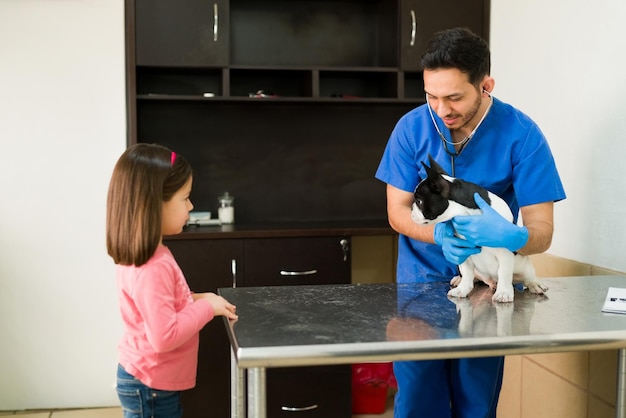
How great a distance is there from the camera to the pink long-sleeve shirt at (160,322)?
156 cm

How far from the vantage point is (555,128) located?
2496 mm

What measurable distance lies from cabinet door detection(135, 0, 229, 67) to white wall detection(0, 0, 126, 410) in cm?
13

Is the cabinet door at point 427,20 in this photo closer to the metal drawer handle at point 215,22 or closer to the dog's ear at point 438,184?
the metal drawer handle at point 215,22

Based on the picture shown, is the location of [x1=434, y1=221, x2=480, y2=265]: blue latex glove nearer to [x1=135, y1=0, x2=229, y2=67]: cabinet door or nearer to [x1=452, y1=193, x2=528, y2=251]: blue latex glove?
[x1=452, y1=193, x2=528, y2=251]: blue latex glove

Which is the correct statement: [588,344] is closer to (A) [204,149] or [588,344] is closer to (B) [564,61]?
(B) [564,61]

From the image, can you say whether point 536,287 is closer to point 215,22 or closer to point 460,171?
point 460,171

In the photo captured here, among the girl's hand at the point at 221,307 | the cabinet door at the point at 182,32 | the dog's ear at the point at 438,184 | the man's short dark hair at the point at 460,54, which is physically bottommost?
the girl's hand at the point at 221,307

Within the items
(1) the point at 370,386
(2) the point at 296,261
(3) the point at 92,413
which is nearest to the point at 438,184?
(2) the point at 296,261

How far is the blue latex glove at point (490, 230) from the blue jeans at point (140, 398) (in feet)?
2.50

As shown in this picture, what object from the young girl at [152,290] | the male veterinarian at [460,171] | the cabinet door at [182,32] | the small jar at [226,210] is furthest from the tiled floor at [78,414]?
the young girl at [152,290]

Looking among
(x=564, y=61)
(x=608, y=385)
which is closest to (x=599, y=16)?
(x=564, y=61)

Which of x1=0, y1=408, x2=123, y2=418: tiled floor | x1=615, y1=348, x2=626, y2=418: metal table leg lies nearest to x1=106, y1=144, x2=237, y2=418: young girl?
x1=615, y1=348, x2=626, y2=418: metal table leg

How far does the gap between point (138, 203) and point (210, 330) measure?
148cm

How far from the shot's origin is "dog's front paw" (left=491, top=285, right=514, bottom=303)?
5.64ft
